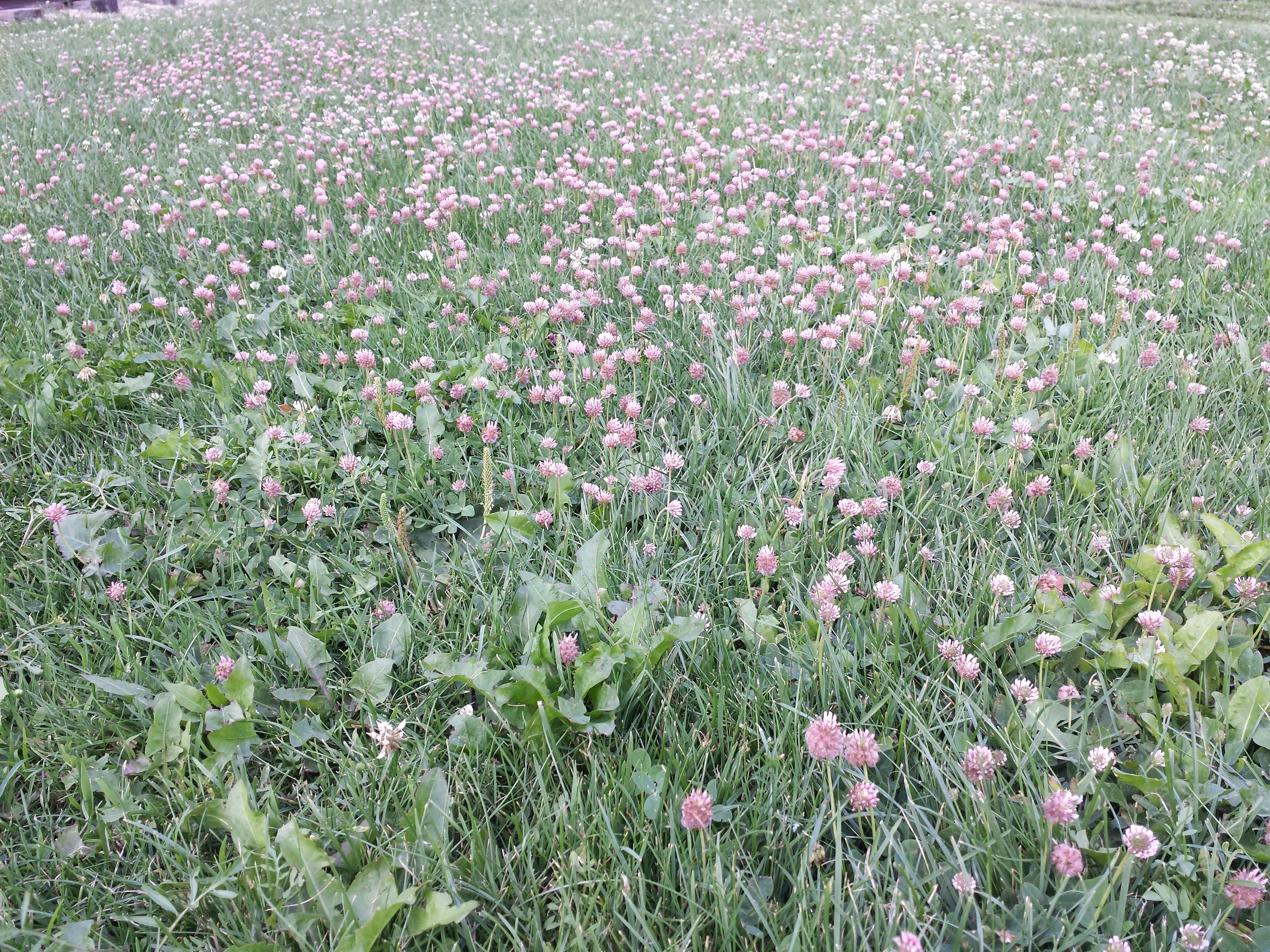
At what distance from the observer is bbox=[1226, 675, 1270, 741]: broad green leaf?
→ 5.54 ft

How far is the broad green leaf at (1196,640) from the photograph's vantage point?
6.00 feet

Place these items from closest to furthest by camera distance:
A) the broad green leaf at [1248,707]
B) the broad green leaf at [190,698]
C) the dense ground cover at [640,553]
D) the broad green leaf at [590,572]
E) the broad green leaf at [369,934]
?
the broad green leaf at [369,934] → the dense ground cover at [640,553] → the broad green leaf at [1248,707] → the broad green leaf at [190,698] → the broad green leaf at [590,572]

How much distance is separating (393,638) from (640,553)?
702 millimetres

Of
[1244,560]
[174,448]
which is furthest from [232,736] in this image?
[1244,560]

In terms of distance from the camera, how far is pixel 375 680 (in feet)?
6.21

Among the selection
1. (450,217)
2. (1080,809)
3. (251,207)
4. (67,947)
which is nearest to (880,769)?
(1080,809)

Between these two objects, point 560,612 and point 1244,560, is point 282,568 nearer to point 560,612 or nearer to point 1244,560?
point 560,612

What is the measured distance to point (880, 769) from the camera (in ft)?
5.59

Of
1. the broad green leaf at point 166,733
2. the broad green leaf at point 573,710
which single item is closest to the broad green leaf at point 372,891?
the broad green leaf at point 573,710

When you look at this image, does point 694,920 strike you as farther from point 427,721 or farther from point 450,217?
point 450,217

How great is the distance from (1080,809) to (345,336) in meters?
2.99

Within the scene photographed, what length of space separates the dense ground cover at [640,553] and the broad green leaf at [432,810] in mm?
11

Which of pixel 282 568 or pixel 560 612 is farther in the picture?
pixel 282 568

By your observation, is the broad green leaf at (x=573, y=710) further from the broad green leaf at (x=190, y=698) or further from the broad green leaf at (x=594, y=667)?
the broad green leaf at (x=190, y=698)
